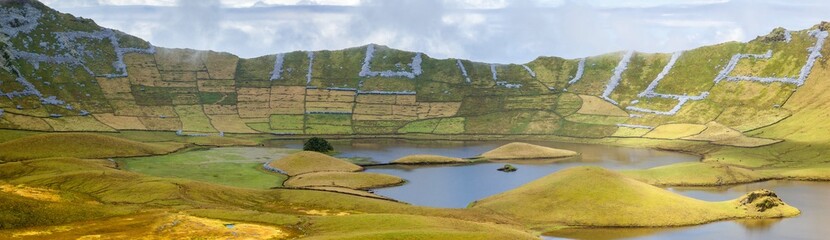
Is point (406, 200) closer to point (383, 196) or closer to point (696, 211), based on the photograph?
point (383, 196)

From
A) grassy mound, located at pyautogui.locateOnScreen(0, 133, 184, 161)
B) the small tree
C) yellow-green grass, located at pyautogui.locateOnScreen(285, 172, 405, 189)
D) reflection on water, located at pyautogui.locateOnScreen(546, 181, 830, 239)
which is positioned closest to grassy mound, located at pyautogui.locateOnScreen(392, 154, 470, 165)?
the small tree

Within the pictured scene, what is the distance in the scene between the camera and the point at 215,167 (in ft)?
471

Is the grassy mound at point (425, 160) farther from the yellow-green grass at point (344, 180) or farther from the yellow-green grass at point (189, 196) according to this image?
the yellow-green grass at point (189, 196)

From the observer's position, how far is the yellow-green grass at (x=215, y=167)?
130 m

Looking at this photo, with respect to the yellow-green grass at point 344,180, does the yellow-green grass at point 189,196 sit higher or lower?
lower

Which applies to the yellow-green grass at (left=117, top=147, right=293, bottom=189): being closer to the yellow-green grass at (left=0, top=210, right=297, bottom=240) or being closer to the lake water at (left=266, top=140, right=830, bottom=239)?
the lake water at (left=266, top=140, right=830, bottom=239)

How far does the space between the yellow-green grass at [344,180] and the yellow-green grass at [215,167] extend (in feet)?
10.9

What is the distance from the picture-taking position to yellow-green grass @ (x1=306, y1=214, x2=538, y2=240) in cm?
7262

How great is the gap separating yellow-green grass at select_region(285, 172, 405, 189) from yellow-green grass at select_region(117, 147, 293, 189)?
3327 mm

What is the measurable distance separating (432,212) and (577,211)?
16.8 meters

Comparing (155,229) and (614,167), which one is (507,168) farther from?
(155,229)

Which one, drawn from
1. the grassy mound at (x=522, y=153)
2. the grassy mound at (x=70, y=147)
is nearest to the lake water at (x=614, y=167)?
the grassy mound at (x=522, y=153)

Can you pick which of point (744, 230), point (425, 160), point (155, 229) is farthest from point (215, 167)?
point (744, 230)

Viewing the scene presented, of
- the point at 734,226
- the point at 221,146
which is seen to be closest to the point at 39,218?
the point at 734,226
